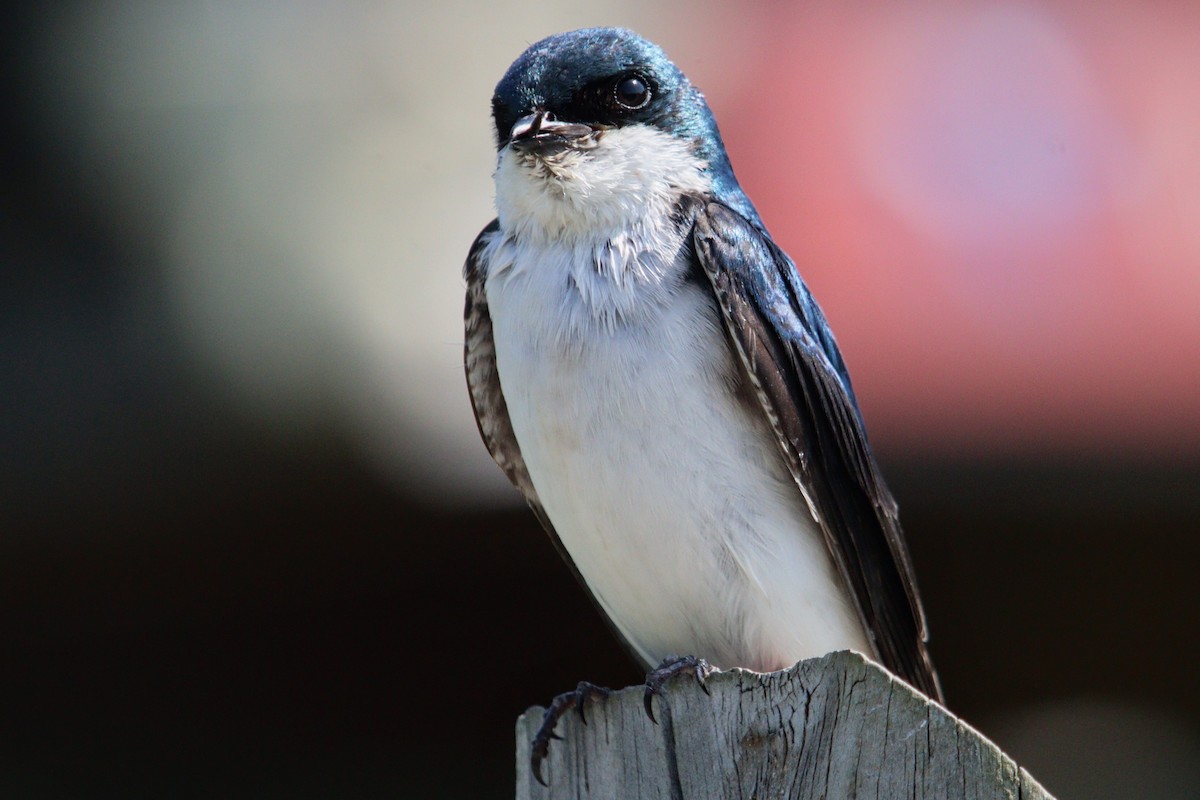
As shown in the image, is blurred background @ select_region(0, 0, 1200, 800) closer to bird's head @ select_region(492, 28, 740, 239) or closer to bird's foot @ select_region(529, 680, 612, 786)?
bird's head @ select_region(492, 28, 740, 239)

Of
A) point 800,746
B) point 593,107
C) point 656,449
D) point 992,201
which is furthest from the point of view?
point 992,201

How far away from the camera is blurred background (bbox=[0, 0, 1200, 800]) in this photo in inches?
144

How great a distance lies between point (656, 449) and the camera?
8.45 feet

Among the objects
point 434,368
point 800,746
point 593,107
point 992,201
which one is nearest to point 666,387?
point 593,107

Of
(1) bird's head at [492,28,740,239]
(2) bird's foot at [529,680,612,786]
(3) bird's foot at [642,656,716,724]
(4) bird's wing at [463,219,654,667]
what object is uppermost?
(1) bird's head at [492,28,740,239]

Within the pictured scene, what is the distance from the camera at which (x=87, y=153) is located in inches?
187

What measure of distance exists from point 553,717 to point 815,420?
91 cm

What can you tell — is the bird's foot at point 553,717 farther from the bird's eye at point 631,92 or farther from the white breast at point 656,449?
the bird's eye at point 631,92

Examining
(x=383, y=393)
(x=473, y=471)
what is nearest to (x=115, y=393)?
(x=383, y=393)

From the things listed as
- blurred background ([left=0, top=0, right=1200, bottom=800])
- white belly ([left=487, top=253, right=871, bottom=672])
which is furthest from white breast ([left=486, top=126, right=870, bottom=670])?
blurred background ([left=0, top=0, right=1200, bottom=800])

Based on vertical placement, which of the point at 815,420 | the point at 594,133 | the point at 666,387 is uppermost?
the point at 594,133

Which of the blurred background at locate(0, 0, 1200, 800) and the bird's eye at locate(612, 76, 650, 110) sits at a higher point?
the bird's eye at locate(612, 76, 650, 110)

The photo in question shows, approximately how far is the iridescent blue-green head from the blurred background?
32.6 inches

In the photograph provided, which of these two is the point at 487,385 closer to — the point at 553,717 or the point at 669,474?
the point at 669,474
